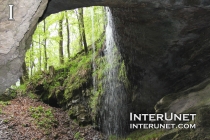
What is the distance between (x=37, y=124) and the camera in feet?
33.1

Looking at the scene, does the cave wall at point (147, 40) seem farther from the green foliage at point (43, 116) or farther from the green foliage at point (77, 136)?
the green foliage at point (43, 116)

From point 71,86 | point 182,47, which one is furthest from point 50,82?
point 182,47

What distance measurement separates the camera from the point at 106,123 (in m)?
10.7

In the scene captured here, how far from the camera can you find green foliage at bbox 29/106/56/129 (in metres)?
10.3

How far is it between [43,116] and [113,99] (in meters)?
3.29

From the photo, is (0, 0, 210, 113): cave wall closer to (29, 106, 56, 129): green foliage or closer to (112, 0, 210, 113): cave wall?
(112, 0, 210, 113): cave wall

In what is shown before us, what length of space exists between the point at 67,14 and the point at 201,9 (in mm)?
11365

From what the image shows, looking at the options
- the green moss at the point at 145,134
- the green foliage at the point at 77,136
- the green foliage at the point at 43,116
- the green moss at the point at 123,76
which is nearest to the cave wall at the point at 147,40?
the green moss at the point at 123,76

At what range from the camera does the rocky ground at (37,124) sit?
9.12 metres

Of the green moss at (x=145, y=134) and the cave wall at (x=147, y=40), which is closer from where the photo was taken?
the cave wall at (x=147, y=40)

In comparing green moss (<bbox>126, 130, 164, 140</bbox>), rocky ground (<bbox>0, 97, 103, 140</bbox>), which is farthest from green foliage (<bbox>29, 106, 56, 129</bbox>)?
green moss (<bbox>126, 130, 164, 140</bbox>)

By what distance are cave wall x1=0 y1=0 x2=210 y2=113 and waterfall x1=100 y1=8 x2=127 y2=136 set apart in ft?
2.12

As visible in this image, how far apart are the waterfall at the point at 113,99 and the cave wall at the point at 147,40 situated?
0.65 metres

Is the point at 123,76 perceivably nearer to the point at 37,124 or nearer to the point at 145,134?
the point at 145,134
